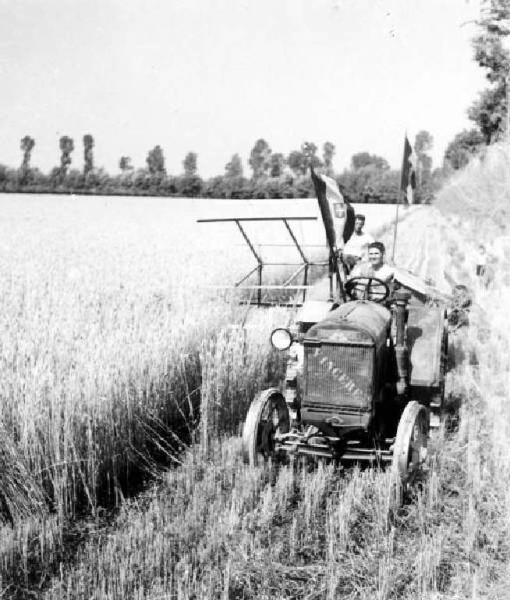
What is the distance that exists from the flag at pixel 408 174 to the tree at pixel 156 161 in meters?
45.9

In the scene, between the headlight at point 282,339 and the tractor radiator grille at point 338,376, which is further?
the headlight at point 282,339

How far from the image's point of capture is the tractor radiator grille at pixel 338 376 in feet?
14.6

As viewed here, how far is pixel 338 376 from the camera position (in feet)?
14.6

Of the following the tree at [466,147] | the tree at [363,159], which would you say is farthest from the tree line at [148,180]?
the tree at [363,159]

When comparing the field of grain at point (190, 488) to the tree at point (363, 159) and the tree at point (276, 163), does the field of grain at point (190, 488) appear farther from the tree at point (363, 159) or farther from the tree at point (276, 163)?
the tree at point (363, 159)

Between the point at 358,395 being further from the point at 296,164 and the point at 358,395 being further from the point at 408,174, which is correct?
the point at 296,164

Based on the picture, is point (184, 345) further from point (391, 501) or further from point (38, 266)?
point (38, 266)

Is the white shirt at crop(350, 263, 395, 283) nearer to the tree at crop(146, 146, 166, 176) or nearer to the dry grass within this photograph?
the dry grass

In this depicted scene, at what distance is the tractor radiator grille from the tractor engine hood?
49 mm

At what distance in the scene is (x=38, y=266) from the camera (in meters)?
9.78

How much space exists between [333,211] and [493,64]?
15.7 meters

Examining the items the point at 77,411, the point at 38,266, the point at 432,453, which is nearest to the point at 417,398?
the point at 432,453

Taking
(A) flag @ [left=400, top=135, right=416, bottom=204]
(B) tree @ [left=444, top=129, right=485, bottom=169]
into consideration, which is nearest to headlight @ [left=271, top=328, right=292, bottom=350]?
(A) flag @ [left=400, top=135, right=416, bottom=204]

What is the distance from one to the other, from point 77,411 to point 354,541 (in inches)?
72.6
